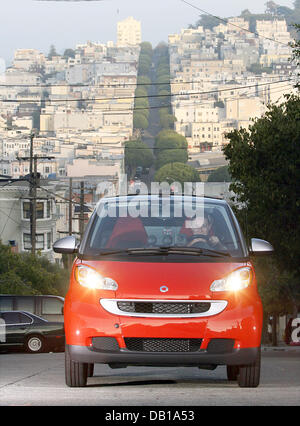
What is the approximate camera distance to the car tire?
27.4ft

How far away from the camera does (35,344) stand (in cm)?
2447

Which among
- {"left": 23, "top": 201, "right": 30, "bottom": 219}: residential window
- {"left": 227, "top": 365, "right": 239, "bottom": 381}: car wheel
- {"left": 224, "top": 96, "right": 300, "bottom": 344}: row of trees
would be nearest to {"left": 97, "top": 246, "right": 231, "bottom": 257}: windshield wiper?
{"left": 227, "top": 365, "right": 239, "bottom": 381}: car wheel

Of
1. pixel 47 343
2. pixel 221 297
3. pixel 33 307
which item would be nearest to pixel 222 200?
pixel 221 297

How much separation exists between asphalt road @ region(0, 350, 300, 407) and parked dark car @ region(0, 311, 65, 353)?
13228 millimetres

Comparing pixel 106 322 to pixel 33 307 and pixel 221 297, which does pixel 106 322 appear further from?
pixel 33 307

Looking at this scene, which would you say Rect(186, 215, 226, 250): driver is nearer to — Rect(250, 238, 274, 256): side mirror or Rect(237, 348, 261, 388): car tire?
Rect(250, 238, 274, 256): side mirror

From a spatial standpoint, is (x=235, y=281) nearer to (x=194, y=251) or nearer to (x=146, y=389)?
(x=194, y=251)

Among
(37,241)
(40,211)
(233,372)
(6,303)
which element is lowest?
(37,241)

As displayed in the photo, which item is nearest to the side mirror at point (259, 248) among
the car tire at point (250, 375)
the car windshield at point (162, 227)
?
the car windshield at point (162, 227)

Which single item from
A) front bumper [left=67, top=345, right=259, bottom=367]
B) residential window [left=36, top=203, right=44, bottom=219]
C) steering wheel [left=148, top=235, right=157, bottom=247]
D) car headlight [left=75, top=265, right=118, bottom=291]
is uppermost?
steering wheel [left=148, top=235, right=157, bottom=247]

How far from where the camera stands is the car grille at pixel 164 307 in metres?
7.86

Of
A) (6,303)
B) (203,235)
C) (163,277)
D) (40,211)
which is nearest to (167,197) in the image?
(203,235)

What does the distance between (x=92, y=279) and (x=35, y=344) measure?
55.2 feet
